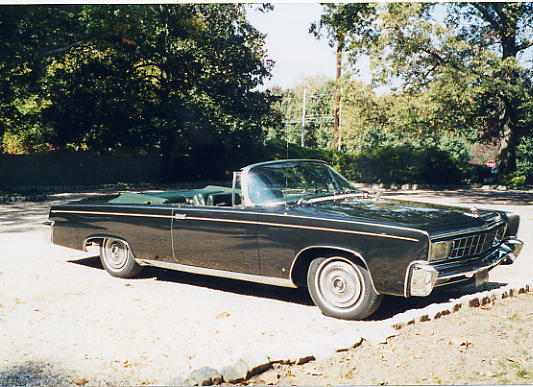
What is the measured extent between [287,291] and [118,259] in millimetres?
2125

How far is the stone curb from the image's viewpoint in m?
3.11

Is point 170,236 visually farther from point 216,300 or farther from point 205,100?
point 205,100

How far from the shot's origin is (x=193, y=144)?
584 inches

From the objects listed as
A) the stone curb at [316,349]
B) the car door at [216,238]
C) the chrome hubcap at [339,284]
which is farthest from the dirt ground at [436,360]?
the car door at [216,238]

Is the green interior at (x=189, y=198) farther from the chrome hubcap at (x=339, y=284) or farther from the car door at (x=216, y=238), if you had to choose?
the chrome hubcap at (x=339, y=284)

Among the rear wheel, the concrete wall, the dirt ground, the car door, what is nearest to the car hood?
the car door

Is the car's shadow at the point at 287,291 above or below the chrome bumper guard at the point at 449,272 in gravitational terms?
below

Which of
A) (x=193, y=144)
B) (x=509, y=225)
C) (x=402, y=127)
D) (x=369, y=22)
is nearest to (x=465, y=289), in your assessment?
(x=509, y=225)

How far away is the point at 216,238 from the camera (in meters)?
5.21

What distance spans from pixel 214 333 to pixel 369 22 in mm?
18908

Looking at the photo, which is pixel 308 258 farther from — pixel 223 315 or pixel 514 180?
pixel 514 180

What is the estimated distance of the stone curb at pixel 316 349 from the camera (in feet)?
10.2

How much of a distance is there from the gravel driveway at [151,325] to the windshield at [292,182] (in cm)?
106

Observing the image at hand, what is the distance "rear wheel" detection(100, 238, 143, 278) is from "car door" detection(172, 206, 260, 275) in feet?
2.94
